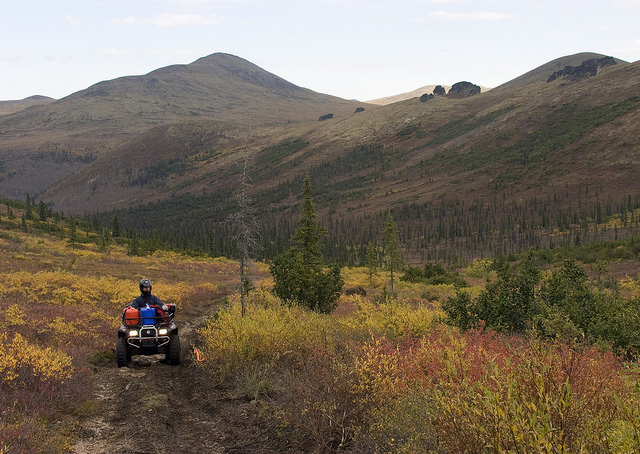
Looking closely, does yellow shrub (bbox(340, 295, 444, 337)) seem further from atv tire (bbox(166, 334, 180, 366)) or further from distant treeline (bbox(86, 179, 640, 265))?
distant treeline (bbox(86, 179, 640, 265))

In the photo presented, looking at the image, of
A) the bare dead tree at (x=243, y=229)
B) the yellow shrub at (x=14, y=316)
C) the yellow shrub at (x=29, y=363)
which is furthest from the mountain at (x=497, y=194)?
the yellow shrub at (x=29, y=363)

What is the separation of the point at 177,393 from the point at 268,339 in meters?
2.09

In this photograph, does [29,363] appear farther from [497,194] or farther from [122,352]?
[497,194]

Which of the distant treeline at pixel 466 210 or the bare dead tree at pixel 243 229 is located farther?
the distant treeline at pixel 466 210

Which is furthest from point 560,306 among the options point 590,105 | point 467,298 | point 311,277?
point 590,105

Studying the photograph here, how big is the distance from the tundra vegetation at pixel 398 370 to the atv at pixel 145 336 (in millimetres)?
782

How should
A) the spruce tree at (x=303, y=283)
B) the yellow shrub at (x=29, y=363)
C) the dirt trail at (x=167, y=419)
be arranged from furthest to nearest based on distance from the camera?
1. the spruce tree at (x=303, y=283)
2. the yellow shrub at (x=29, y=363)
3. the dirt trail at (x=167, y=419)

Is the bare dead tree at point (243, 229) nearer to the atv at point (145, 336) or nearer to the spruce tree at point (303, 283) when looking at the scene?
the atv at point (145, 336)

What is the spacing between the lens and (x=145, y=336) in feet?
34.2

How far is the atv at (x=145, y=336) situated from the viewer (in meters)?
10.3

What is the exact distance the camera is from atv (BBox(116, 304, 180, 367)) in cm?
1027

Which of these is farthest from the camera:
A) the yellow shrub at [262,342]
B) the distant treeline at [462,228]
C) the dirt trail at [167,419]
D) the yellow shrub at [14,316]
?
the distant treeline at [462,228]

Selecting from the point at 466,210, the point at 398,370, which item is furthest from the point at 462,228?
the point at 398,370

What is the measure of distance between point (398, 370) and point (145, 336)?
22.5ft
